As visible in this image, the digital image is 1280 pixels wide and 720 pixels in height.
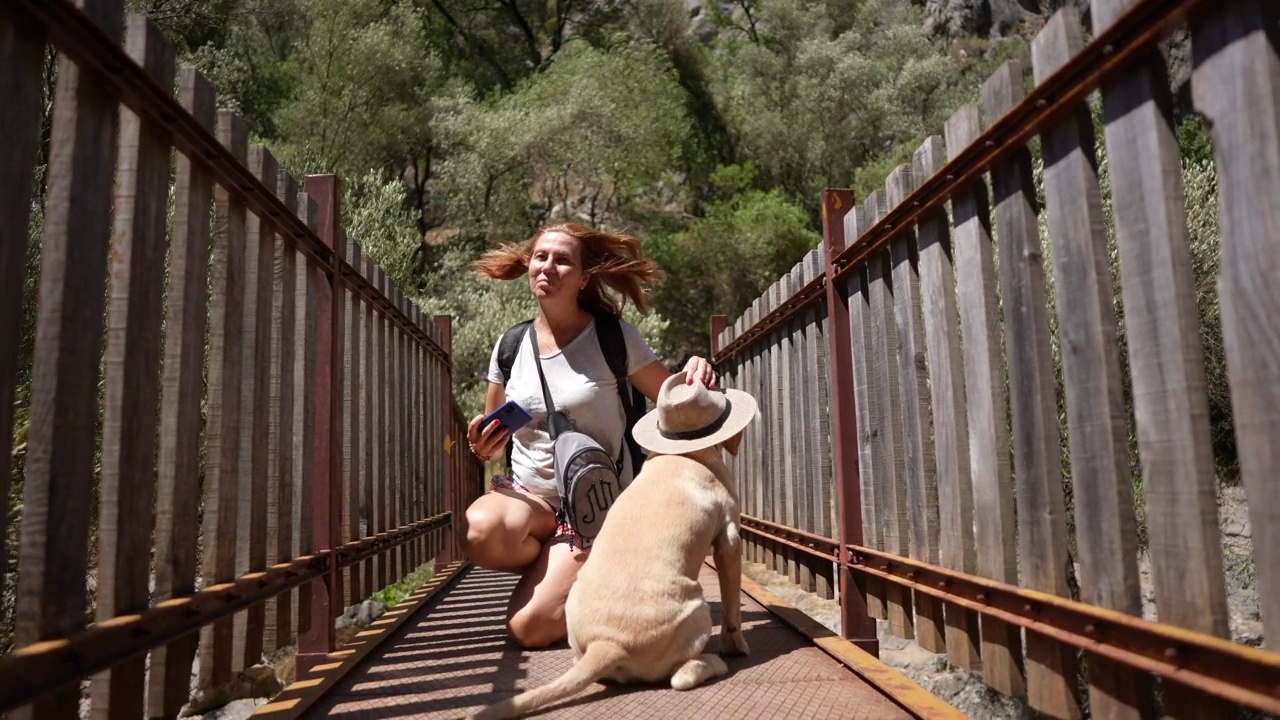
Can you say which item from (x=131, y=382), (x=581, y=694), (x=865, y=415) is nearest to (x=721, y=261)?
(x=865, y=415)

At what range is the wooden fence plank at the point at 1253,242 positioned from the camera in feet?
4.91

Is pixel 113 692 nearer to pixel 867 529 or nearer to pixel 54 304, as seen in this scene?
pixel 54 304

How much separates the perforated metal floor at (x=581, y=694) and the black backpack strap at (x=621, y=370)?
971 millimetres

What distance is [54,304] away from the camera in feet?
5.91

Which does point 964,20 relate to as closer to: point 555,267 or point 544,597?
point 555,267

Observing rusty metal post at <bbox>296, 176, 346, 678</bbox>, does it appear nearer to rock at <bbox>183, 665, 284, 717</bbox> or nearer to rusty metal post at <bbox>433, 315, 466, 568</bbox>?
rock at <bbox>183, 665, 284, 717</bbox>

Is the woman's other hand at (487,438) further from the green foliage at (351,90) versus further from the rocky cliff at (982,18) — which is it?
the rocky cliff at (982,18)

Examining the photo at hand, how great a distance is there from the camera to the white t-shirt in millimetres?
3984

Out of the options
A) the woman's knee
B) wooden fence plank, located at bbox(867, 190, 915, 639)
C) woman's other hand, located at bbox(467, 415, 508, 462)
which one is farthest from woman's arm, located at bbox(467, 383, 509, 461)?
wooden fence plank, located at bbox(867, 190, 915, 639)

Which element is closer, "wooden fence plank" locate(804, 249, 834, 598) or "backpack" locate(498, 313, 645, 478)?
"backpack" locate(498, 313, 645, 478)

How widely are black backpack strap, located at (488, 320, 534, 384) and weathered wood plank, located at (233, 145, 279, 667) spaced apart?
4.41 ft

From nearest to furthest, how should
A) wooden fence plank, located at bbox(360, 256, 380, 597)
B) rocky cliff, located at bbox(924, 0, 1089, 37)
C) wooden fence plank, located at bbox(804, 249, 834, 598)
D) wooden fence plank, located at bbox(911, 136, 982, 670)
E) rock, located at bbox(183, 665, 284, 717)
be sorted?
wooden fence plank, located at bbox(911, 136, 982, 670) < wooden fence plank, located at bbox(804, 249, 834, 598) < wooden fence plank, located at bbox(360, 256, 380, 597) < rock, located at bbox(183, 665, 284, 717) < rocky cliff, located at bbox(924, 0, 1089, 37)

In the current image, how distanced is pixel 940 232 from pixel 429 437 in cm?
450

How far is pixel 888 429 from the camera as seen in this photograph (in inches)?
138
